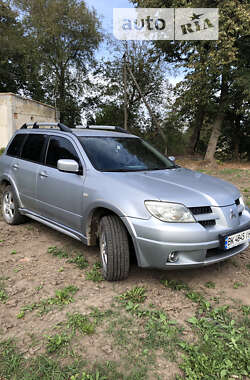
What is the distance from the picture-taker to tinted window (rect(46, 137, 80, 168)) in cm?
340

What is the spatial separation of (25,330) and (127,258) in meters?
1.05

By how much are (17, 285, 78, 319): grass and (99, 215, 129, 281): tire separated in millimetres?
409

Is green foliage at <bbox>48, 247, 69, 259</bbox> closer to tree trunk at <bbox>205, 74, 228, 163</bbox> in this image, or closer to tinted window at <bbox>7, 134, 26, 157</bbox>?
tinted window at <bbox>7, 134, 26, 157</bbox>

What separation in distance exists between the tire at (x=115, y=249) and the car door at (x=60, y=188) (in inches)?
19.4

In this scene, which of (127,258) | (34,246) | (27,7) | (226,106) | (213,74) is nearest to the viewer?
(127,258)

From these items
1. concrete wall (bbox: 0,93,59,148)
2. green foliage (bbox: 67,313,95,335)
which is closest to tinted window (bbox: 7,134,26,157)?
green foliage (bbox: 67,313,95,335)

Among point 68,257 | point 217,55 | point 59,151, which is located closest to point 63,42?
point 217,55

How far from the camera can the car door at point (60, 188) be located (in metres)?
3.12

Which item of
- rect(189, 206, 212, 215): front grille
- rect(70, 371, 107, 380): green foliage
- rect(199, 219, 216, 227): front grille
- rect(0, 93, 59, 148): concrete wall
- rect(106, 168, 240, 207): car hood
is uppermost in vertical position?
rect(0, 93, 59, 148): concrete wall

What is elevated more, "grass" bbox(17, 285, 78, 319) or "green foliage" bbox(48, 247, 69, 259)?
"green foliage" bbox(48, 247, 69, 259)

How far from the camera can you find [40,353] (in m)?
1.92

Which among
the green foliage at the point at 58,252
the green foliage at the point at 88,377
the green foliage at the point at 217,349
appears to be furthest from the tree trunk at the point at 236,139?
the green foliage at the point at 88,377

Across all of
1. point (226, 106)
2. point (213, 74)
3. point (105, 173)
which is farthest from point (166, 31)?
point (105, 173)

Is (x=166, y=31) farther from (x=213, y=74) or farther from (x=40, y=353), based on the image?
(x=40, y=353)
